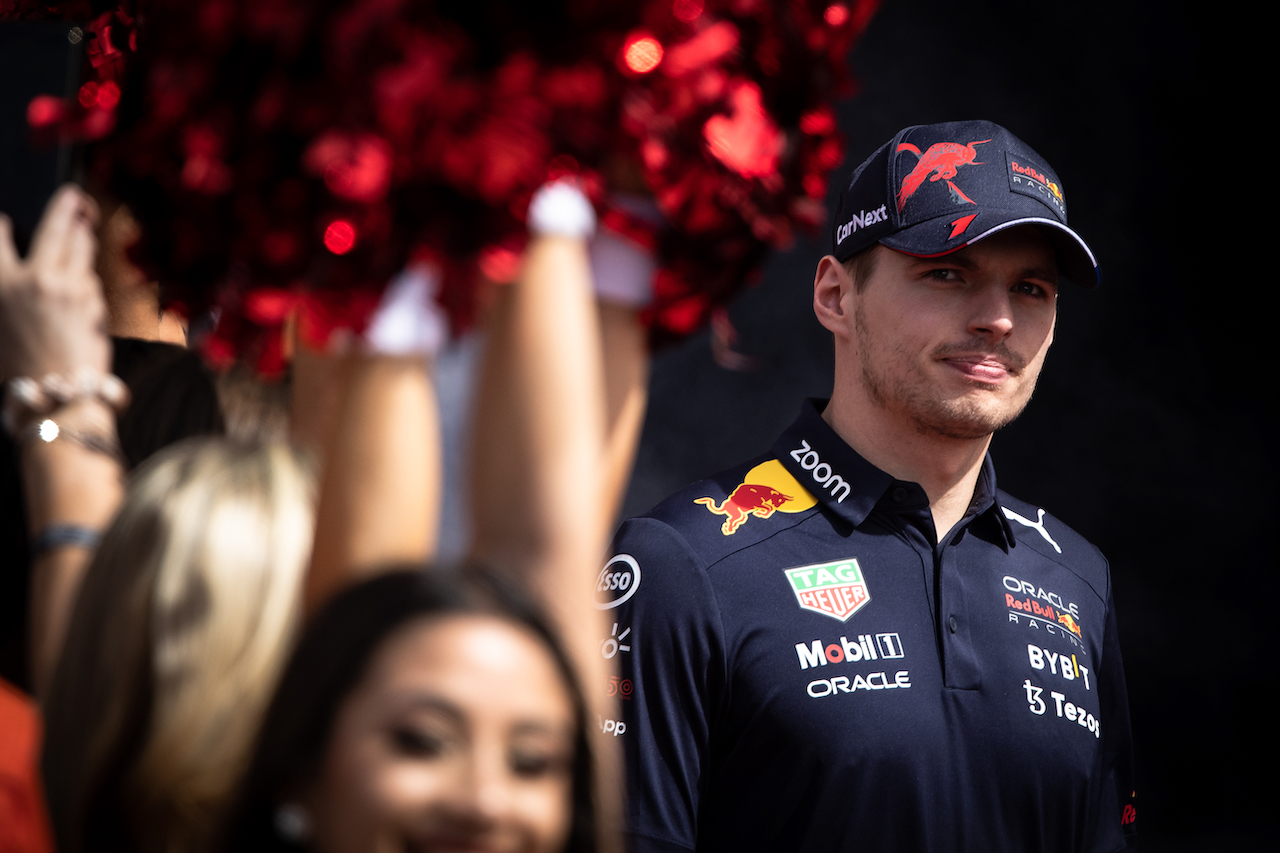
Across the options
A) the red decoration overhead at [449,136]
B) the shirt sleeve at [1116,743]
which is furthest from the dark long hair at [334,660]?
the shirt sleeve at [1116,743]

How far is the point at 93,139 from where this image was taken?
972 mm

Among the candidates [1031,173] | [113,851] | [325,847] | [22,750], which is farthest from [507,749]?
[1031,173]

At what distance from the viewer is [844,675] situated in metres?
1.66

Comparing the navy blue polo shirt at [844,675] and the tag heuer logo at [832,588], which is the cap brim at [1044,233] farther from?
the tag heuer logo at [832,588]

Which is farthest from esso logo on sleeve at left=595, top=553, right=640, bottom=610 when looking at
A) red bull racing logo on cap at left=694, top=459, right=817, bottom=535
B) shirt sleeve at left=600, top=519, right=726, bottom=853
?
red bull racing logo on cap at left=694, top=459, right=817, bottom=535

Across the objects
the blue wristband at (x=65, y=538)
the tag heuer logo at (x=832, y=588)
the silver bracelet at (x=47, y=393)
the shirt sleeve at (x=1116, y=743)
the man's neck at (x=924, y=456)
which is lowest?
the shirt sleeve at (x=1116, y=743)

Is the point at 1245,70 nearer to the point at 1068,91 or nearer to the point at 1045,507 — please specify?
the point at 1068,91

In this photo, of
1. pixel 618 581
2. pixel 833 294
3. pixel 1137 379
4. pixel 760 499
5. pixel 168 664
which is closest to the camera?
pixel 168 664

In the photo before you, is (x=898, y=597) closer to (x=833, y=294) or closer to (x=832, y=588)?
(x=832, y=588)

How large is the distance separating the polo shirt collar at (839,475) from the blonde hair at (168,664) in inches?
40.5

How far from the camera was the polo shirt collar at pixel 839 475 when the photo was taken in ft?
6.01

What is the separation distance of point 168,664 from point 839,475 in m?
1.13

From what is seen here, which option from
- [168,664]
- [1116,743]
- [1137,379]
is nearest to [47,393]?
[168,664]

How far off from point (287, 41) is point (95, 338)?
325mm
